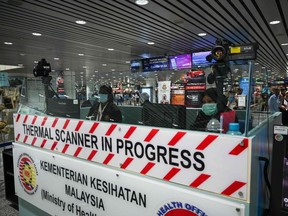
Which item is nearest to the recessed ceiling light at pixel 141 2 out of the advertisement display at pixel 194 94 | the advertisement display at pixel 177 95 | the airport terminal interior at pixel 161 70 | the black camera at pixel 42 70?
the airport terminal interior at pixel 161 70

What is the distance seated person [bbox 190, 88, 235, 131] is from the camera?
1465 millimetres

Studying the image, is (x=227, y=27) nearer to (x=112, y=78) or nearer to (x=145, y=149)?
(x=112, y=78)

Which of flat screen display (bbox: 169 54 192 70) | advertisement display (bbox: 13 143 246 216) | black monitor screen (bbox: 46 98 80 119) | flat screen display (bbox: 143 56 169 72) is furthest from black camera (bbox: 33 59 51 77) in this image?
flat screen display (bbox: 143 56 169 72)

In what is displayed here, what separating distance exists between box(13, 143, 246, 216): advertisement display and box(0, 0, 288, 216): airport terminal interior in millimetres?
224

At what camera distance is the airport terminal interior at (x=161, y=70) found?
147 cm

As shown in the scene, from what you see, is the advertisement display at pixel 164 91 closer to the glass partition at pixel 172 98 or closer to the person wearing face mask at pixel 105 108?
the glass partition at pixel 172 98

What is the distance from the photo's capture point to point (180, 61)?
1013cm

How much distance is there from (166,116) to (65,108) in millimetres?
1171

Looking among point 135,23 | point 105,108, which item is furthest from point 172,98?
point 135,23

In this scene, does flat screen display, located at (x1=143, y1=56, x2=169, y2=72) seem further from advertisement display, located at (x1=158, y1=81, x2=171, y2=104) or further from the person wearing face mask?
advertisement display, located at (x1=158, y1=81, x2=171, y2=104)

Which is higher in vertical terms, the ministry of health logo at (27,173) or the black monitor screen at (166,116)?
the black monitor screen at (166,116)

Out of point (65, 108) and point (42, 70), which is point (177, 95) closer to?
point (65, 108)

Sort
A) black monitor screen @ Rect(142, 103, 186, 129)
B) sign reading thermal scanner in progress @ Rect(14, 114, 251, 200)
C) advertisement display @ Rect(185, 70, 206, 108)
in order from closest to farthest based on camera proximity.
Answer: sign reading thermal scanner in progress @ Rect(14, 114, 251, 200) → black monitor screen @ Rect(142, 103, 186, 129) → advertisement display @ Rect(185, 70, 206, 108)

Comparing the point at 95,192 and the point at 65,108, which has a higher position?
the point at 65,108
